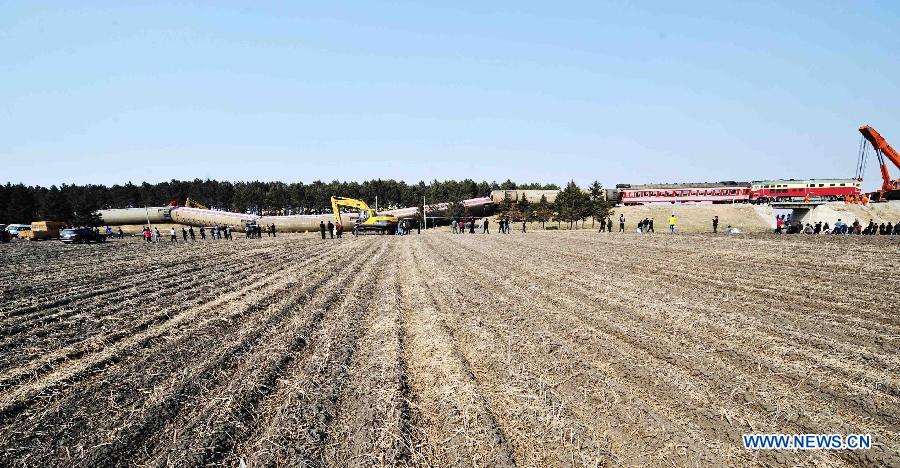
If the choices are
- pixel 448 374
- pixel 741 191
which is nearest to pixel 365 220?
pixel 448 374

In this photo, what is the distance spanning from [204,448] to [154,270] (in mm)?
17490

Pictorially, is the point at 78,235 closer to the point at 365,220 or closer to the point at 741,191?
the point at 365,220

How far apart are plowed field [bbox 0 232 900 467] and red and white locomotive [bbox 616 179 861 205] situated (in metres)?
67.8

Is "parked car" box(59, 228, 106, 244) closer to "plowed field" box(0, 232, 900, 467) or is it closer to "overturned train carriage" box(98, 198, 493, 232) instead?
"overturned train carriage" box(98, 198, 493, 232)

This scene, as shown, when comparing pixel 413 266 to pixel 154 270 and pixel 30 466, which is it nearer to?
pixel 154 270

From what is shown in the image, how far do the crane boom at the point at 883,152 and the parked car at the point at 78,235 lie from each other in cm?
9240

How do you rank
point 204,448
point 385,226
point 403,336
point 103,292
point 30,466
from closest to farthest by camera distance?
point 30,466
point 204,448
point 403,336
point 103,292
point 385,226

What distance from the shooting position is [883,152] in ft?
192

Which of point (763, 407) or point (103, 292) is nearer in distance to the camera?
point (763, 407)

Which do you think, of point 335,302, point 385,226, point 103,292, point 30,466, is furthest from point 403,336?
point 385,226

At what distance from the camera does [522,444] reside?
14.7ft

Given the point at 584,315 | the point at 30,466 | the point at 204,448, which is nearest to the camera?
the point at 30,466

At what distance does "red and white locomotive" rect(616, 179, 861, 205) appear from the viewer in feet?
211

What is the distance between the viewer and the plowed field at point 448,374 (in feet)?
14.6
